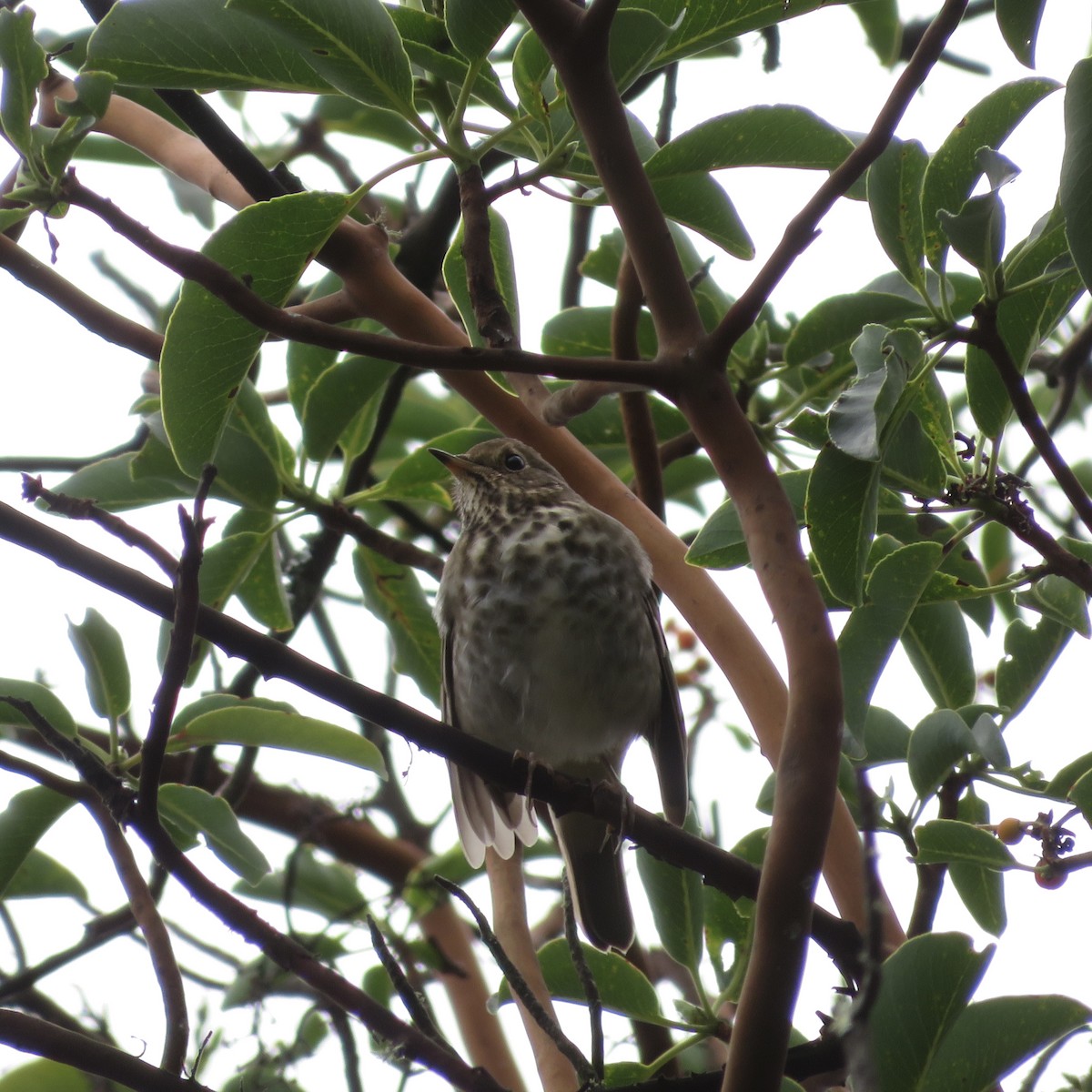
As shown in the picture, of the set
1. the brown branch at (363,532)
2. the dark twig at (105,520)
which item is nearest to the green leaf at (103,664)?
the dark twig at (105,520)

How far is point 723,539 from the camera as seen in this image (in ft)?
7.51

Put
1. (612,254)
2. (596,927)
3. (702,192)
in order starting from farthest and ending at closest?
1. (596,927)
2. (612,254)
3. (702,192)


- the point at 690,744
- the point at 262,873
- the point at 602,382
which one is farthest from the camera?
the point at 690,744

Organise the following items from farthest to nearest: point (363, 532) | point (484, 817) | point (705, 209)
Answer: point (484, 817)
point (363, 532)
point (705, 209)


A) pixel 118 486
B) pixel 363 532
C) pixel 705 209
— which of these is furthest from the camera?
pixel 363 532

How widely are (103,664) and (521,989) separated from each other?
1107 millimetres

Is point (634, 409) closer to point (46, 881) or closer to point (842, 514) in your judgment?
point (842, 514)

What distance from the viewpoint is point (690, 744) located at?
474 centimetres

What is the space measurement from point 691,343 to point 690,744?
3152mm

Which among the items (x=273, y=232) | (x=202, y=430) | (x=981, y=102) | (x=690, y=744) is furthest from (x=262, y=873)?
(x=690, y=744)

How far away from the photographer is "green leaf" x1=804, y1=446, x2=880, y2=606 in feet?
6.50

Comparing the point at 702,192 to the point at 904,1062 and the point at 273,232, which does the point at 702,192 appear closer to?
the point at 273,232

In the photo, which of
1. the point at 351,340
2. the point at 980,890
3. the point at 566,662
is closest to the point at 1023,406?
the point at 980,890

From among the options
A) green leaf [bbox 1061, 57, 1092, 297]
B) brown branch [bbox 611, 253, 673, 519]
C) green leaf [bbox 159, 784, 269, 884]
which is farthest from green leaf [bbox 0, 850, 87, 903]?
green leaf [bbox 1061, 57, 1092, 297]
